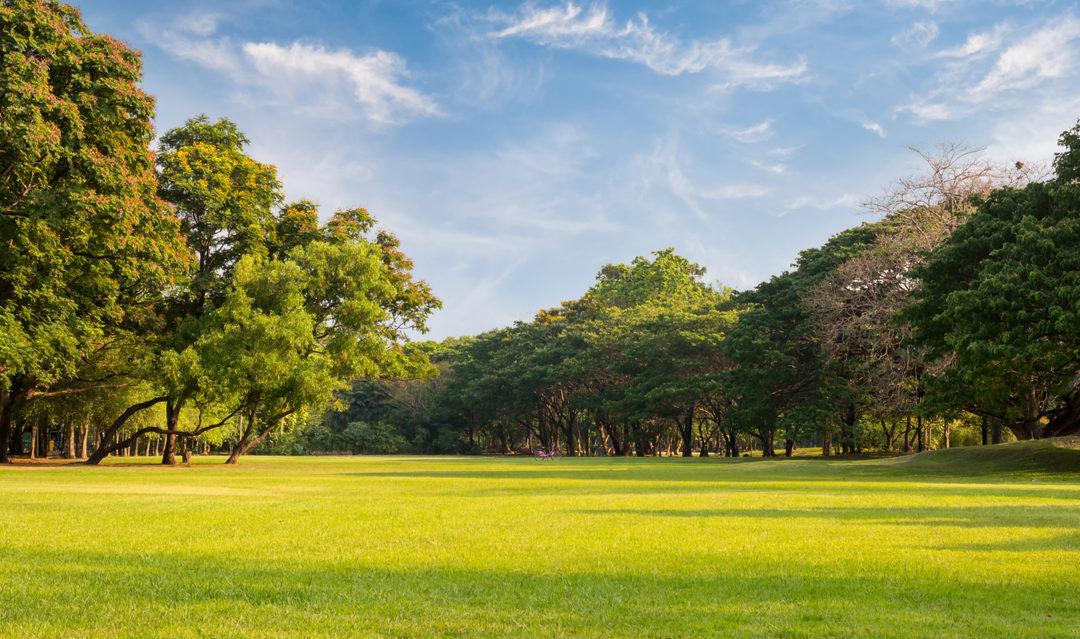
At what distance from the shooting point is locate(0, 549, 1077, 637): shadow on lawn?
5340 mm

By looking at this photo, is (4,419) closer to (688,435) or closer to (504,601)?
(504,601)

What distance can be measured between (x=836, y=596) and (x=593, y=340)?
6134 cm

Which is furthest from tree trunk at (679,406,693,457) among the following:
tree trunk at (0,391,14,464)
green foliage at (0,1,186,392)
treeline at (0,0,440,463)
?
tree trunk at (0,391,14,464)

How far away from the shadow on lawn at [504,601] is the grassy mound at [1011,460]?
1022 inches

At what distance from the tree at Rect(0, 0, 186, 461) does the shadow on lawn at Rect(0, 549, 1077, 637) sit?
21.6m

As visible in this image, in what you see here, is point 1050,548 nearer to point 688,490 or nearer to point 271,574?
point 271,574

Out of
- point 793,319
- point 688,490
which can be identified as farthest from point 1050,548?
point 793,319

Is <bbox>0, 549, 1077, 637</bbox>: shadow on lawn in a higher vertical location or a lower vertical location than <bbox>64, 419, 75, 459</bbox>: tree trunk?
higher

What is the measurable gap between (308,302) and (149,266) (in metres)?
9.88

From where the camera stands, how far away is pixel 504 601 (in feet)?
20.1

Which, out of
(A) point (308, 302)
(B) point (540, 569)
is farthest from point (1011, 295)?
(A) point (308, 302)

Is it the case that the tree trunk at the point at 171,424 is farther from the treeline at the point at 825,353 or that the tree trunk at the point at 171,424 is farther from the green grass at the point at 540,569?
the green grass at the point at 540,569

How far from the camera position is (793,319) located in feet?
167

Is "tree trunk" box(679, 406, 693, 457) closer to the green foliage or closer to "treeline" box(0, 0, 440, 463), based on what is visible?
"treeline" box(0, 0, 440, 463)
